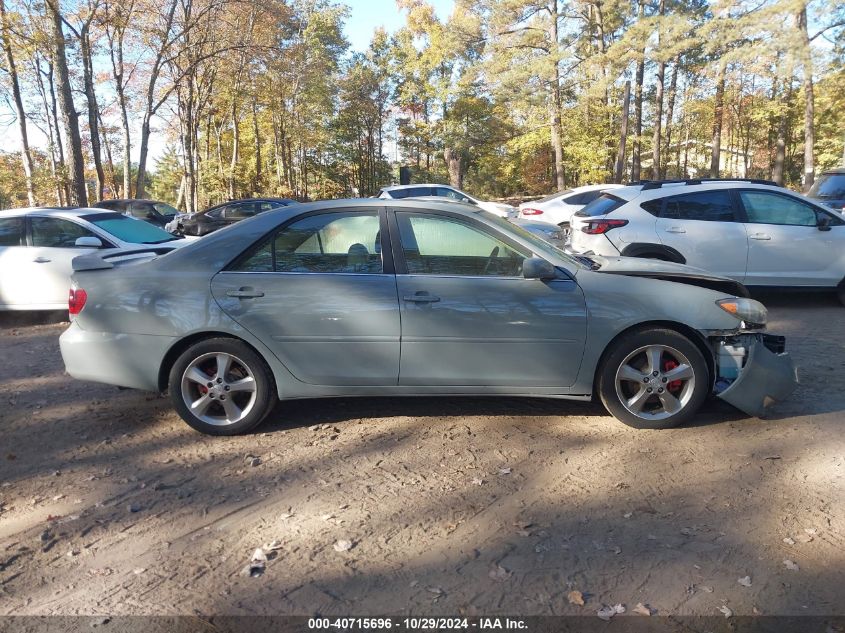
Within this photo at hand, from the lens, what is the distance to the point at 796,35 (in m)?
21.5

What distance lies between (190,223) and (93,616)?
1970cm

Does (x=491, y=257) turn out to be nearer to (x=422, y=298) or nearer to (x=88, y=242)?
(x=422, y=298)

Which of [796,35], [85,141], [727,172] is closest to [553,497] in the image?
[796,35]

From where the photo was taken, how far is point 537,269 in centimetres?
407

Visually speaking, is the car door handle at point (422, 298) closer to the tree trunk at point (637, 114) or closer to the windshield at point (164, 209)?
the windshield at point (164, 209)

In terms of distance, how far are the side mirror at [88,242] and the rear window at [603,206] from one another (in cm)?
640

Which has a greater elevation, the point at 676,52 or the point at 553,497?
the point at 676,52

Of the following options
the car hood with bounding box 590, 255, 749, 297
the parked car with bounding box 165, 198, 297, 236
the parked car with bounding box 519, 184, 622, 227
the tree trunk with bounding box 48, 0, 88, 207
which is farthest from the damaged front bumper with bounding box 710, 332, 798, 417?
the tree trunk with bounding box 48, 0, 88, 207

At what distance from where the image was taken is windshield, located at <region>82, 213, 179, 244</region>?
8.36 meters

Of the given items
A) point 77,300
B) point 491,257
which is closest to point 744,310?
point 491,257

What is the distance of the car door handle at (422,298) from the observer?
13.5ft

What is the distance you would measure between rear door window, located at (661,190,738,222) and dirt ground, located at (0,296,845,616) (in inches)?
146

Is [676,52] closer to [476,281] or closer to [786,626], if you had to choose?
[476,281]

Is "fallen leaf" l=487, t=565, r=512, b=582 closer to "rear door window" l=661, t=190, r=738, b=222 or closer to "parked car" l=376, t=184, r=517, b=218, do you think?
"rear door window" l=661, t=190, r=738, b=222
